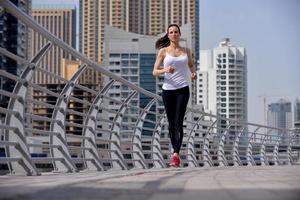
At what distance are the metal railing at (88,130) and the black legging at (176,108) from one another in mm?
1025

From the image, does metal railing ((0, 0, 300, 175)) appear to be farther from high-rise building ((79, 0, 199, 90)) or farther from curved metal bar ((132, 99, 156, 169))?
high-rise building ((79, 0, 199, 90))

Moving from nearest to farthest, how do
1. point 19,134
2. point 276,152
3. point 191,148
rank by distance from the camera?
point 19,134 → point 191,148 → point 276,152

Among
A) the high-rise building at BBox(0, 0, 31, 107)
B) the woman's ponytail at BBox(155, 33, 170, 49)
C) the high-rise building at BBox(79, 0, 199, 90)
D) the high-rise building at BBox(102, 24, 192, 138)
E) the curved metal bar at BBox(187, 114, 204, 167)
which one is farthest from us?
the high-rise building at BBox(79, 0, 199, 90)

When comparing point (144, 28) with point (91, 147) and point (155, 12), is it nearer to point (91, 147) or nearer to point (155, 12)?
point (155, 12)

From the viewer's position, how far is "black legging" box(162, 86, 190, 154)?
7168mm

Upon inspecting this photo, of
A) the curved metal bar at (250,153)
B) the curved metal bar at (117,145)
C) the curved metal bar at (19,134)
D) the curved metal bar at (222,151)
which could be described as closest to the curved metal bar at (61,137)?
the curved metal bar at (19,134)

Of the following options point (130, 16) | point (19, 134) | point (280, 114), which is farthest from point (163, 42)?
point (130, 16)

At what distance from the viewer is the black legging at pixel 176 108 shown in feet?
23.5

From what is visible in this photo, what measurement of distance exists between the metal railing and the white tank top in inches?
39.2

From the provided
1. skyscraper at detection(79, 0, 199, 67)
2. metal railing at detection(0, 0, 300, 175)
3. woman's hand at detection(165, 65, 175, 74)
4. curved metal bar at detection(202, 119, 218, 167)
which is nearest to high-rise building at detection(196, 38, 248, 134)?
skyscraper at detection(79, 0, 199, 67)

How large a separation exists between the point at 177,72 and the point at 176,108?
1.42 ft

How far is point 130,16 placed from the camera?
185250 millimetres

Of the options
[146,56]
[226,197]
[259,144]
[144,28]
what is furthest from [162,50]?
[144,28]

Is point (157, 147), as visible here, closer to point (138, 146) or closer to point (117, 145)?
point (138, 146)
